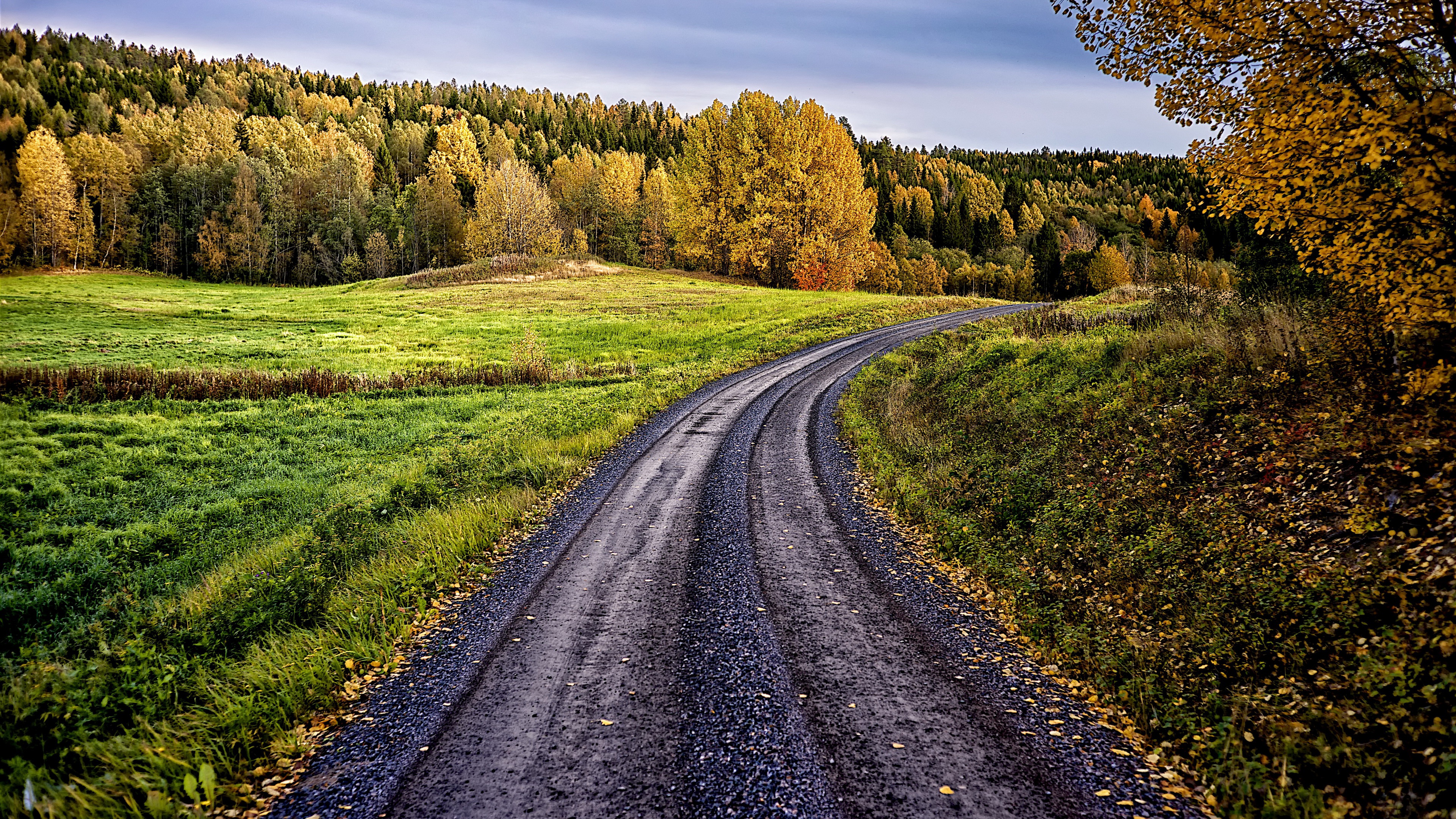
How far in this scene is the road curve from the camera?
4285 millimetres

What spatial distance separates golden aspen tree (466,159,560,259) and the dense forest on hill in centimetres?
28

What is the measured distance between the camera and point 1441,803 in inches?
139

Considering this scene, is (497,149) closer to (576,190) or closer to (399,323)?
(576,190)

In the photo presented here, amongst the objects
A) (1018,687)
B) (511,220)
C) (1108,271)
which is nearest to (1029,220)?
(1108,271)

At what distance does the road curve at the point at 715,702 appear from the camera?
4.29 metres

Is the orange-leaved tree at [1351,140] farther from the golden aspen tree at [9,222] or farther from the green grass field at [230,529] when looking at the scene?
the golden aspen tree at [9,222]

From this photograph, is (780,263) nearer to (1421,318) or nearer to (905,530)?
(905,530)

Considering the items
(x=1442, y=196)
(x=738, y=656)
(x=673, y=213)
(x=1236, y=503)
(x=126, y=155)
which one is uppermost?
(x=126, y=155)

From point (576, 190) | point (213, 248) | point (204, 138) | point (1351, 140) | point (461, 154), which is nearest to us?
point (1351, 140)

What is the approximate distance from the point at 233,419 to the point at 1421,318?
22.9 metres

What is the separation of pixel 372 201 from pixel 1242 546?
95.9 meters

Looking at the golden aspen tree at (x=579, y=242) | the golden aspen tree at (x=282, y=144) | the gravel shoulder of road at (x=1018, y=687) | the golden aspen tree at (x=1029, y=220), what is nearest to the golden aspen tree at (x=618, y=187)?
the golden aspen tree at (x=579, y=242)

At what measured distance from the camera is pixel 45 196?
6225 centimetres

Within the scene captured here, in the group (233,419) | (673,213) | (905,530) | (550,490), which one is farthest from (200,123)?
(905,530)
